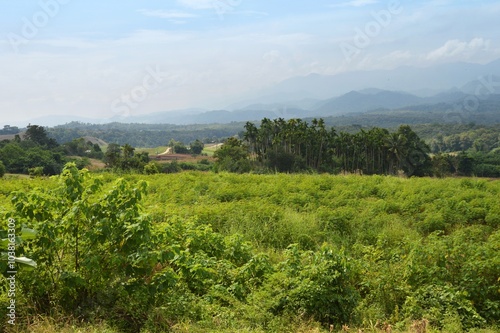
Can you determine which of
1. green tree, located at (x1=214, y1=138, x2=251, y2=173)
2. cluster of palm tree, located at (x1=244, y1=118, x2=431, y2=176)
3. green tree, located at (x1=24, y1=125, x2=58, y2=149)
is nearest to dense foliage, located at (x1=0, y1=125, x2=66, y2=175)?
green tree, located at (x1=24, y1=125, x2=58, y2=149)

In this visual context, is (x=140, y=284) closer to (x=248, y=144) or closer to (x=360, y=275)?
(x=360, y=275)

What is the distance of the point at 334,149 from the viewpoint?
57438 mm

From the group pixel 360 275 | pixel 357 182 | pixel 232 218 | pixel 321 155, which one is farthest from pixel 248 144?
pixel 360 275

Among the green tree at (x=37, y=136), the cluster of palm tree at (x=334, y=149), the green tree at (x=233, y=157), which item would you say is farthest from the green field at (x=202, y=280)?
the green tree at (x=37, y=136)

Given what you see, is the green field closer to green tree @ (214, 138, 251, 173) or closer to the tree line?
green tree @ (214, 138, 251, 173)

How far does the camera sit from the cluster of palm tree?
5272 cm

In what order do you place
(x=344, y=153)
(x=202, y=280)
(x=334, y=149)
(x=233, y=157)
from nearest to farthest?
(x=202, y=280) < (x=233, y=157) < (x=344, y=153) < (x=334, y=149)

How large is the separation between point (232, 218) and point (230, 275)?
4569 millimetres

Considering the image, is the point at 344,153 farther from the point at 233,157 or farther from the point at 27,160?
the point at 27,160

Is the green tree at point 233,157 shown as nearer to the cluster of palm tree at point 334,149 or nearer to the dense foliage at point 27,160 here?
the cluster of palm tree at point 334,149

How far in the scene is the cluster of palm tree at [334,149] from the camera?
5272 centimetres

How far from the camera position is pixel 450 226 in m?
10.4

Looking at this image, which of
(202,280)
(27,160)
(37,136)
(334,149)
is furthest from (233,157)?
(202,280)

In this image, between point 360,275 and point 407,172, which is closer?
point 360,275
